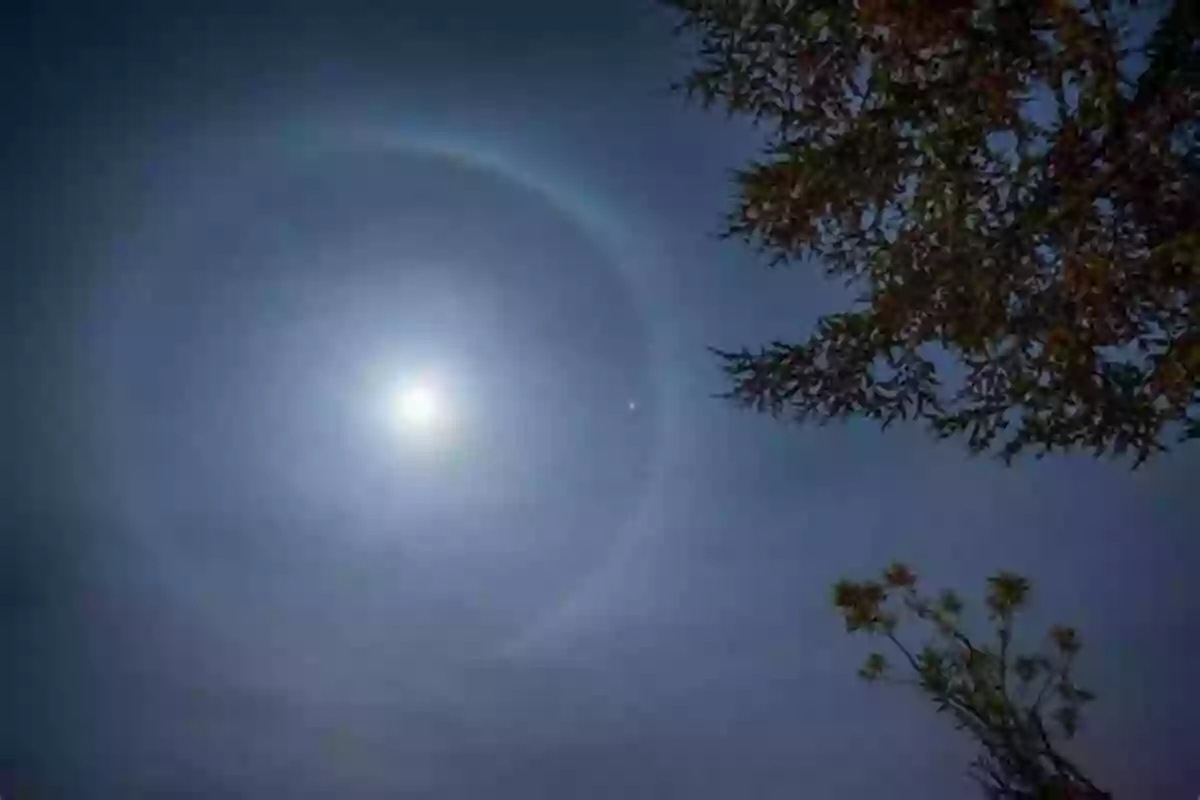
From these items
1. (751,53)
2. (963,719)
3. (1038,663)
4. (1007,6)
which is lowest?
(963,719)

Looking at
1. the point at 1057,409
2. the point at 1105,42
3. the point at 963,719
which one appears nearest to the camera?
the point at 1105,42

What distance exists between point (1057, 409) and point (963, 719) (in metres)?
4.65

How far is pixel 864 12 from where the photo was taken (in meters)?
6.24

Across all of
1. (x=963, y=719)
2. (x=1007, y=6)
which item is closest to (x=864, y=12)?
(x=1007, y=6)

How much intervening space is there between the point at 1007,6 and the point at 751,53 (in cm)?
174

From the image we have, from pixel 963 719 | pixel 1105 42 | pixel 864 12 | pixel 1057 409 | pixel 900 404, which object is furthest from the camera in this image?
pixel 963 719

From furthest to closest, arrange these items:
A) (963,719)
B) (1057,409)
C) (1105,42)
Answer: (963,719) → (1057,409) → (1105,42)

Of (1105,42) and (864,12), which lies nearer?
(1105,42)

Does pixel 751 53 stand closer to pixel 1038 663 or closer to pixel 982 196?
pixel 982 196

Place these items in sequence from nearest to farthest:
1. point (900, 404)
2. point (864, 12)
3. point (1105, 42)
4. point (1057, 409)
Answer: point (1105, 42)
point (864, 12)
point (1057, 409)
point (900, 404)

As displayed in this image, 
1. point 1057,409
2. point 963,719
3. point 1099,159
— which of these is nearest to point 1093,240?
point 1099,159

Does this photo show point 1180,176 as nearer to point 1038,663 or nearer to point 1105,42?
point 1105,42

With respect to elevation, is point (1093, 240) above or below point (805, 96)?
below

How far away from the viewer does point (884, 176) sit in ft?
22.0
